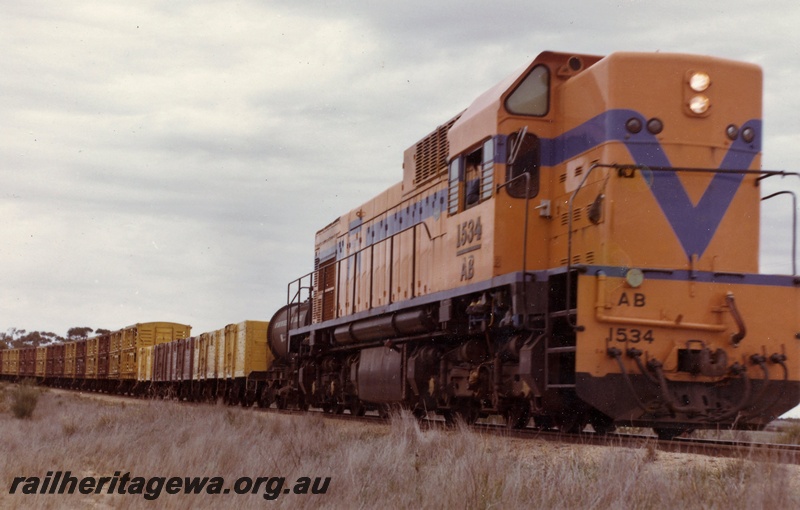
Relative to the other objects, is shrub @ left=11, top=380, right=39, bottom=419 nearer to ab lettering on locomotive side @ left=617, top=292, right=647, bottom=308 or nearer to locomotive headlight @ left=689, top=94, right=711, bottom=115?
ab lettering on locomotive side @ left=617, top=292, right=647, bottom=308

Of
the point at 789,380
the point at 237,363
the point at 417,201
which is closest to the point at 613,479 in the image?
the point at 789,380

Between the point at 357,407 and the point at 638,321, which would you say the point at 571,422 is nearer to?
the point at 638,321

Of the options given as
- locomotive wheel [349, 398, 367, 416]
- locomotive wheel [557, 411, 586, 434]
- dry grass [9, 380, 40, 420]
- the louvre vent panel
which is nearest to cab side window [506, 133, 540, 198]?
the louvre vent panel

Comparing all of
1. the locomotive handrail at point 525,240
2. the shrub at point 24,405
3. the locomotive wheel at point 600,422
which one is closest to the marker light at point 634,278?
the locomotive handrail at point 525,240

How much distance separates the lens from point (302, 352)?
65.8ft

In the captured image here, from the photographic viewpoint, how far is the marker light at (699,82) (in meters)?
10.3

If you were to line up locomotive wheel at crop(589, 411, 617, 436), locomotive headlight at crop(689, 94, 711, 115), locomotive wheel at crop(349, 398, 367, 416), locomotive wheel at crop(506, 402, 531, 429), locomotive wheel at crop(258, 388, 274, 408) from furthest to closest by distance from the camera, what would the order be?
1. locomotive wheel at crop(258, 388, 274, 408)
2. locomotive wheel at crop(349, 398, 367, 416)
3. locomotive wheel at crop(506, 402, 531, 429)
4. locomotive wheel at crop(589, 411, 617, 436)
5. locomotive headlight at crop(689, 94, 711, 115)

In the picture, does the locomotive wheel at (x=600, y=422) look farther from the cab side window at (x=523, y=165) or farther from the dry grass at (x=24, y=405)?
the dry grass at (x=24, y=405)

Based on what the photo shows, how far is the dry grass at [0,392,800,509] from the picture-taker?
20.9ft

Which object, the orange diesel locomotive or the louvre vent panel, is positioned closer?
the orange diesel locomotive

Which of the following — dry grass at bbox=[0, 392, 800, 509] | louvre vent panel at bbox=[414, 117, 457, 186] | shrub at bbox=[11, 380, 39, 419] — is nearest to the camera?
dry grass at bbox=[0, 392, 800, 509]

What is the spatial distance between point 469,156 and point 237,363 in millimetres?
15916

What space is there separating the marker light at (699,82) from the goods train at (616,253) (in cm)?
2

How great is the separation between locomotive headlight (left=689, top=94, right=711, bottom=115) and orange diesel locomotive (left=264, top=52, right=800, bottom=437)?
0.02m
